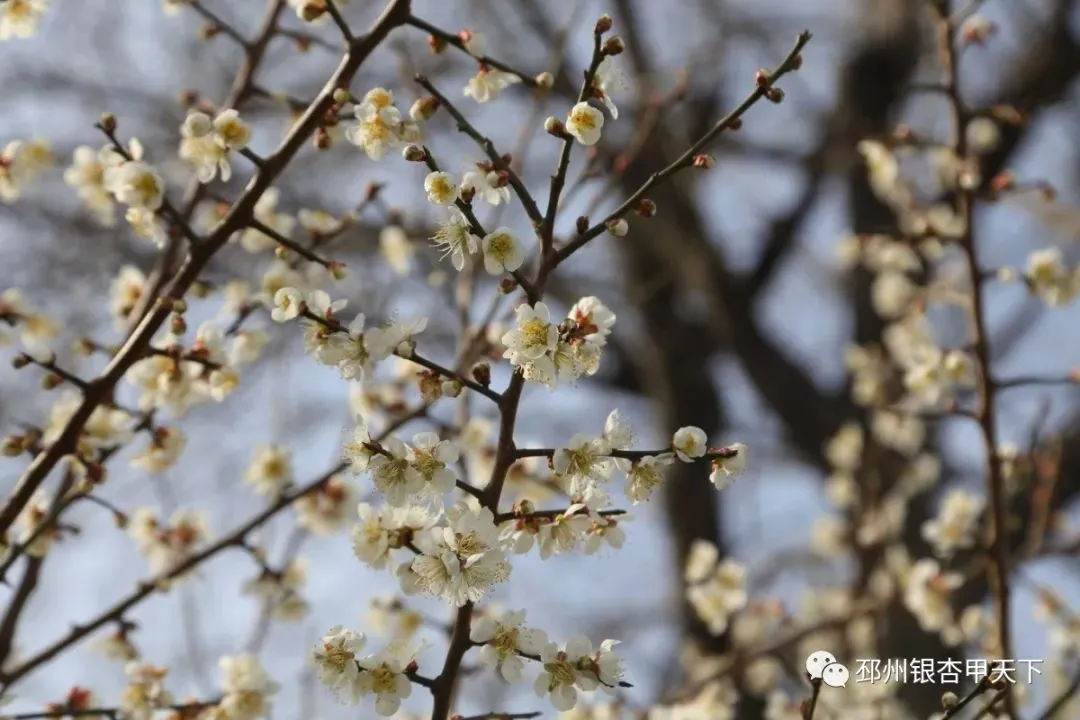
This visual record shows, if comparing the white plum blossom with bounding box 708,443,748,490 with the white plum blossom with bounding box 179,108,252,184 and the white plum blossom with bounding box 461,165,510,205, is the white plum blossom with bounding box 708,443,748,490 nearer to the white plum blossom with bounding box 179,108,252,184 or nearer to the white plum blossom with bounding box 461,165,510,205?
the white plum blossom with bounding box 461,165,510,205

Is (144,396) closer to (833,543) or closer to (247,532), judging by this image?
(247,532)

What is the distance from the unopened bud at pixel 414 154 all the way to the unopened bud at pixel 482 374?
25 cm

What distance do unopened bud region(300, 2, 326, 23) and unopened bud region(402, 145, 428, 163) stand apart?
49 cm

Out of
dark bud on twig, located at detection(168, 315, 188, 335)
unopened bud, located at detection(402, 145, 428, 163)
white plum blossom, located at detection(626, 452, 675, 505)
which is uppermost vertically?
unopened bud, located at detection(402, 145, 428, 163)

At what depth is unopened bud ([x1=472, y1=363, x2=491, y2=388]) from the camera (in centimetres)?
123

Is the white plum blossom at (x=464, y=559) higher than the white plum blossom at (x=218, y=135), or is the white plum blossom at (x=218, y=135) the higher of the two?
the white plum blossom at (x=218, y=135)

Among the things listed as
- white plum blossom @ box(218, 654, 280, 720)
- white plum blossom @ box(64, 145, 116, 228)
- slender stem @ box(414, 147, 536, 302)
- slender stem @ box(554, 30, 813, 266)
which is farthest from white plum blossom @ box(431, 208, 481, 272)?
white plum blossom @ box(64, 145, 116, 228)

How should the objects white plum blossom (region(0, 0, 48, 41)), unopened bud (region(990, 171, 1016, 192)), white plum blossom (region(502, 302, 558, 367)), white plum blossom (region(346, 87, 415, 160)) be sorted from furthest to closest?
unopened bud (region(990, 171, 1016, 192)) < white plum blossom (region(0, 0, 48, 41)) < white plum blossom (region(346, 87, 415, 160)) < white plum blossom (region(502, 302, 558, 367))

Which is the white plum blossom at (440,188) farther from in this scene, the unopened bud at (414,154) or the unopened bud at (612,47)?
the unopened bud at (612,47)

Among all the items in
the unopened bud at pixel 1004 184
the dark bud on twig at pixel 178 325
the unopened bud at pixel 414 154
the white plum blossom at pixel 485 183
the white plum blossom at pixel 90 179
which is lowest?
A: the dark bud on twig at pixel 178 325

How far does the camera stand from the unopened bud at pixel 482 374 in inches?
48.5

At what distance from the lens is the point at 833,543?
4223 mm

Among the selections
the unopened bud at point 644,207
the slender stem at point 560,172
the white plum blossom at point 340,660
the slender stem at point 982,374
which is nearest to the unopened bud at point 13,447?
the white plum blossom at point 340,660

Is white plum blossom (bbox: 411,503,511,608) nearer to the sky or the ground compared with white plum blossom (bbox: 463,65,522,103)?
nearer to the ground
